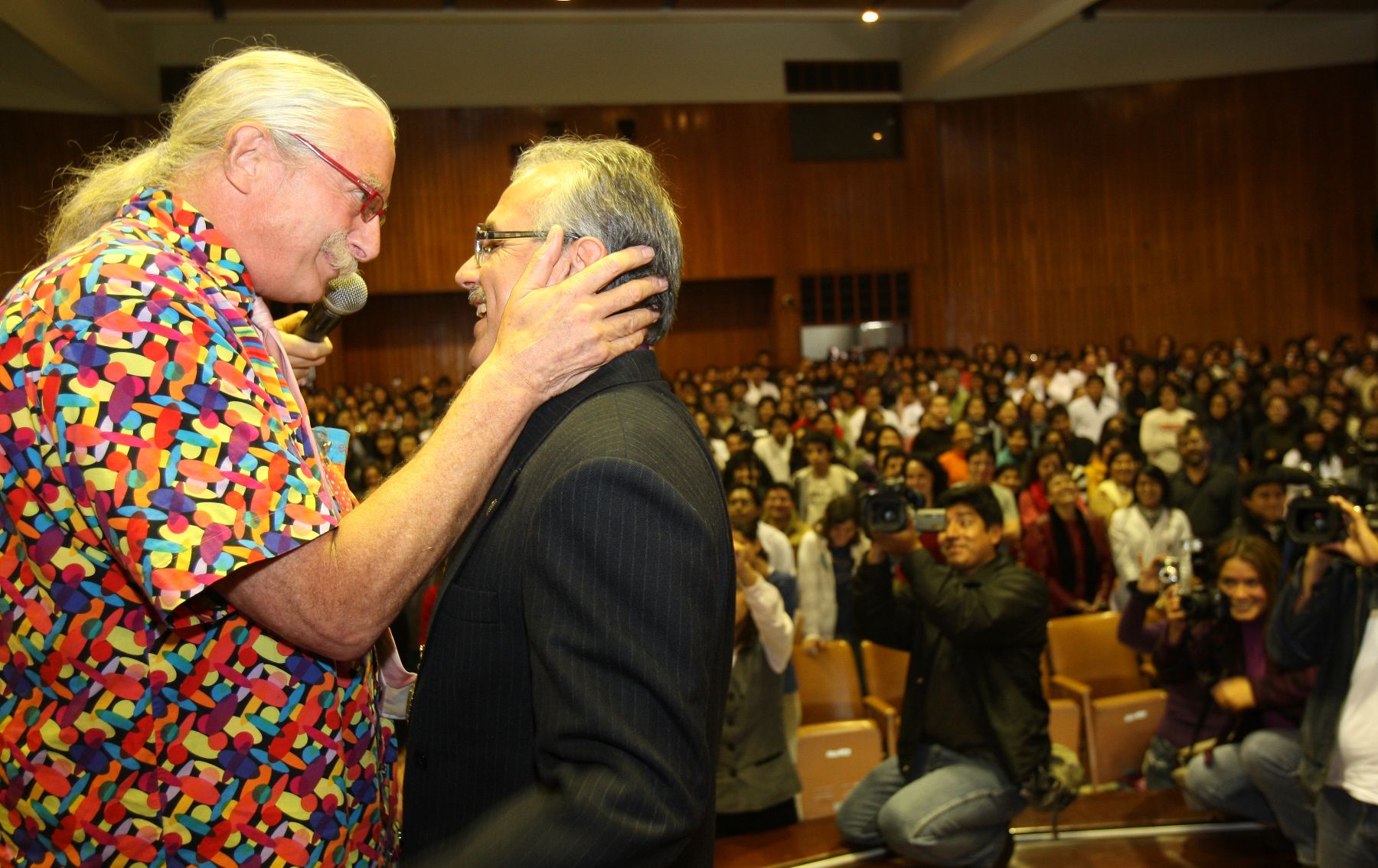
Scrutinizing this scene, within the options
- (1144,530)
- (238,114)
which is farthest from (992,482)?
(238,114)

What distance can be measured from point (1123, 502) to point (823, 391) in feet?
18.9

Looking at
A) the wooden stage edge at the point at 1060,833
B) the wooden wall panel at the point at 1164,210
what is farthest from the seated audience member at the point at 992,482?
the wooden wall panel at the point at 1164,210

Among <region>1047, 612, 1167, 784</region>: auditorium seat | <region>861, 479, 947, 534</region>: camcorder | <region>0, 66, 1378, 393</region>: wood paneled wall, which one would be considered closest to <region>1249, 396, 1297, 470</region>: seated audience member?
<region>1047, 612, 1167, 784</region>: auditorium seat

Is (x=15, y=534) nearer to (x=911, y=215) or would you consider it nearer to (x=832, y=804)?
(x=832, y=804)

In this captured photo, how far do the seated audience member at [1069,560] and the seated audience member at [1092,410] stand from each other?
3684mm

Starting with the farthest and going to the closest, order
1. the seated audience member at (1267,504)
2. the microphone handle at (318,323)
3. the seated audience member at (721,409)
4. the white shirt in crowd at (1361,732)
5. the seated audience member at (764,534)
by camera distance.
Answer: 1. the seated audience member at (721,409)
2. the seated audience member at (1267,504)
3. the seated audience member at (764,534)
4. the white shirt in crowd at (1361,732)
5. the microphone handle at (318,323)

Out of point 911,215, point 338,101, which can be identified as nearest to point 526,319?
point 338,101

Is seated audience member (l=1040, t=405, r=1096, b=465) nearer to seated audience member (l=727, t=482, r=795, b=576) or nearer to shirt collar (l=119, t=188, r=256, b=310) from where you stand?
seated audience member (l=727, t=482, r=795, b=576)

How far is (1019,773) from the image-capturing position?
3258 mm

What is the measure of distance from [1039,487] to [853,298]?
319 inches

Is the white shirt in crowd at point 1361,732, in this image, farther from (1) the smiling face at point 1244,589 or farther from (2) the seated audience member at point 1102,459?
(2) the seated audience member at point 1102,459

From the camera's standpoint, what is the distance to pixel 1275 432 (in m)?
7.80

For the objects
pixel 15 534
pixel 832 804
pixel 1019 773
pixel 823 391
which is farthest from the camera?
pixel 823 391

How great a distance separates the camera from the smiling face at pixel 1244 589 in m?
3.73
